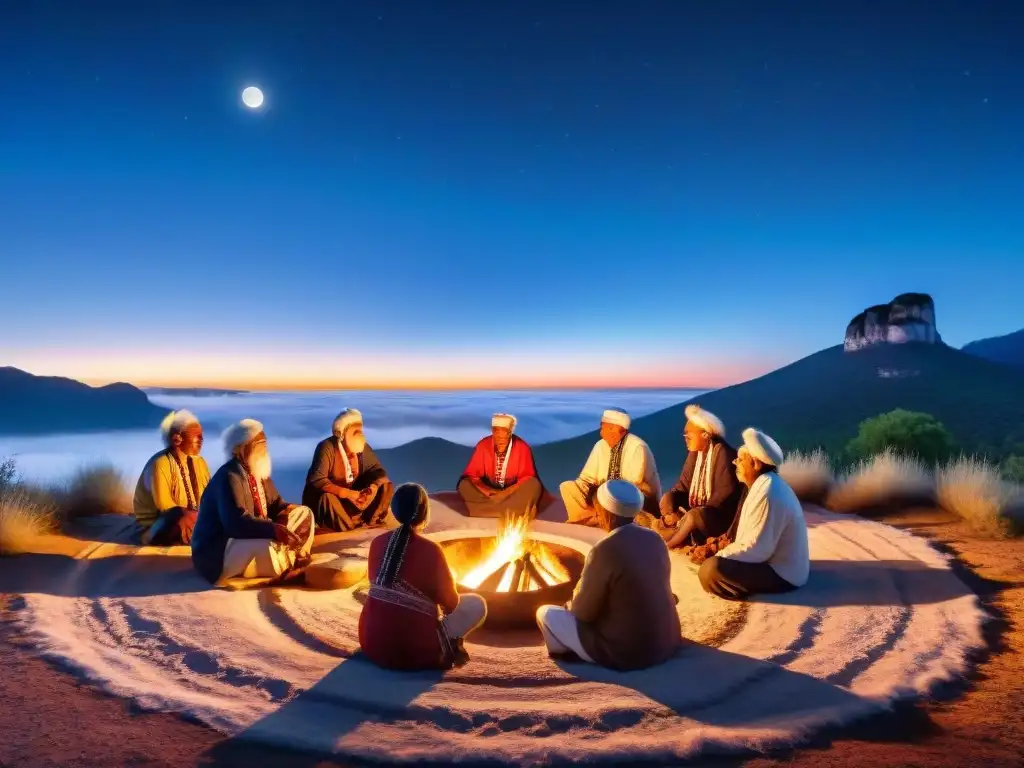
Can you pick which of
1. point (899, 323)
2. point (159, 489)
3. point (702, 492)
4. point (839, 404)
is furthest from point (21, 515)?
point (899, 323)

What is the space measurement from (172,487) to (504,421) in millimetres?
4565

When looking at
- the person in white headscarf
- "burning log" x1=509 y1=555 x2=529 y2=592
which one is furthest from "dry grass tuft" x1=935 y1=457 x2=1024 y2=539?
"burning log" x1=509 y1=555 x2=529 y2=592

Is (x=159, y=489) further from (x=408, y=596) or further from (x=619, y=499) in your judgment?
(x=619, y=499)

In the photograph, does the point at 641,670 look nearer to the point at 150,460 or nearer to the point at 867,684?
the point at 867,684

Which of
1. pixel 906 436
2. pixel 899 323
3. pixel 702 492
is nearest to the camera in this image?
pixel 702 492

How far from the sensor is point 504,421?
1026 centimetres

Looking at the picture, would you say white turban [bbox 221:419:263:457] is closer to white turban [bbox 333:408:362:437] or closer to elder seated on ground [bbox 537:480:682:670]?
white turban [bbox 333:408:362:437]

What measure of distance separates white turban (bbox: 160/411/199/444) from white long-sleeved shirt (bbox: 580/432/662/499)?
16.9ft

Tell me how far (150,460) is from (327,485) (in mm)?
2174

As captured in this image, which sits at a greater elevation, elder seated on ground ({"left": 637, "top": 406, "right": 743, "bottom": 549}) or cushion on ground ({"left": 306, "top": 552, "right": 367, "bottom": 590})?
elder seated on ground ({"left": 637, "top": 406, "right": 743, "bottom": 549})


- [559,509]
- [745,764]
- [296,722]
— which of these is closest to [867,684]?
[745,764]

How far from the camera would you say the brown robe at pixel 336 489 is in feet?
30.0

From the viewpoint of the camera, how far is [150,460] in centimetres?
804

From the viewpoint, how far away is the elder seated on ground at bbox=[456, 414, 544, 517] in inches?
399
